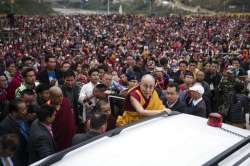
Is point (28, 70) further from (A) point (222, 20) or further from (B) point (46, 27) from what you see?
(A) point (222, 20)

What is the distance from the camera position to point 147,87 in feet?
14.0

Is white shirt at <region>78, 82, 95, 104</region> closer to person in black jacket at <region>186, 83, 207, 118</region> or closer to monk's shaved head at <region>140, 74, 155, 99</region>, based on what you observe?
person in black jacket at <region>186, 83, 207, 118</region>

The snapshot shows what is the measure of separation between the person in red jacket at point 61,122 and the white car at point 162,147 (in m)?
1.99

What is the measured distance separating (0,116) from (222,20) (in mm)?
37595

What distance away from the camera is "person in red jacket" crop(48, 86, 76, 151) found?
4.79 metres

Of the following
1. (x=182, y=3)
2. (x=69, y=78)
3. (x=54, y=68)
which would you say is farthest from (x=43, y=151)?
(x=182, y=3)

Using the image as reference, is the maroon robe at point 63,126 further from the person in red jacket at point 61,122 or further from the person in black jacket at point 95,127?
the person in black jacket at point 95,127

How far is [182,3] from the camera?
76.0 meters

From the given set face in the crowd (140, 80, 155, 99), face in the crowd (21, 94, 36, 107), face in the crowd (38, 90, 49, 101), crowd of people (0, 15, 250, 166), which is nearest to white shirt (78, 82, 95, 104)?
crowd of people (0, 15, 250, 166)

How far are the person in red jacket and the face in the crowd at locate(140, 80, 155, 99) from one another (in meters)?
1.09

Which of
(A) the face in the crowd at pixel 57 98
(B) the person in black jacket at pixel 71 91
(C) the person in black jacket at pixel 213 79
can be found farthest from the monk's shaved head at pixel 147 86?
(C) the person in black jacket at pixel 213 79

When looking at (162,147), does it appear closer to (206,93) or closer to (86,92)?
(86,92)

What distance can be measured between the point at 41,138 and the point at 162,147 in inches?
69.3

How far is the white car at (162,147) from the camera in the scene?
234 centimetres
